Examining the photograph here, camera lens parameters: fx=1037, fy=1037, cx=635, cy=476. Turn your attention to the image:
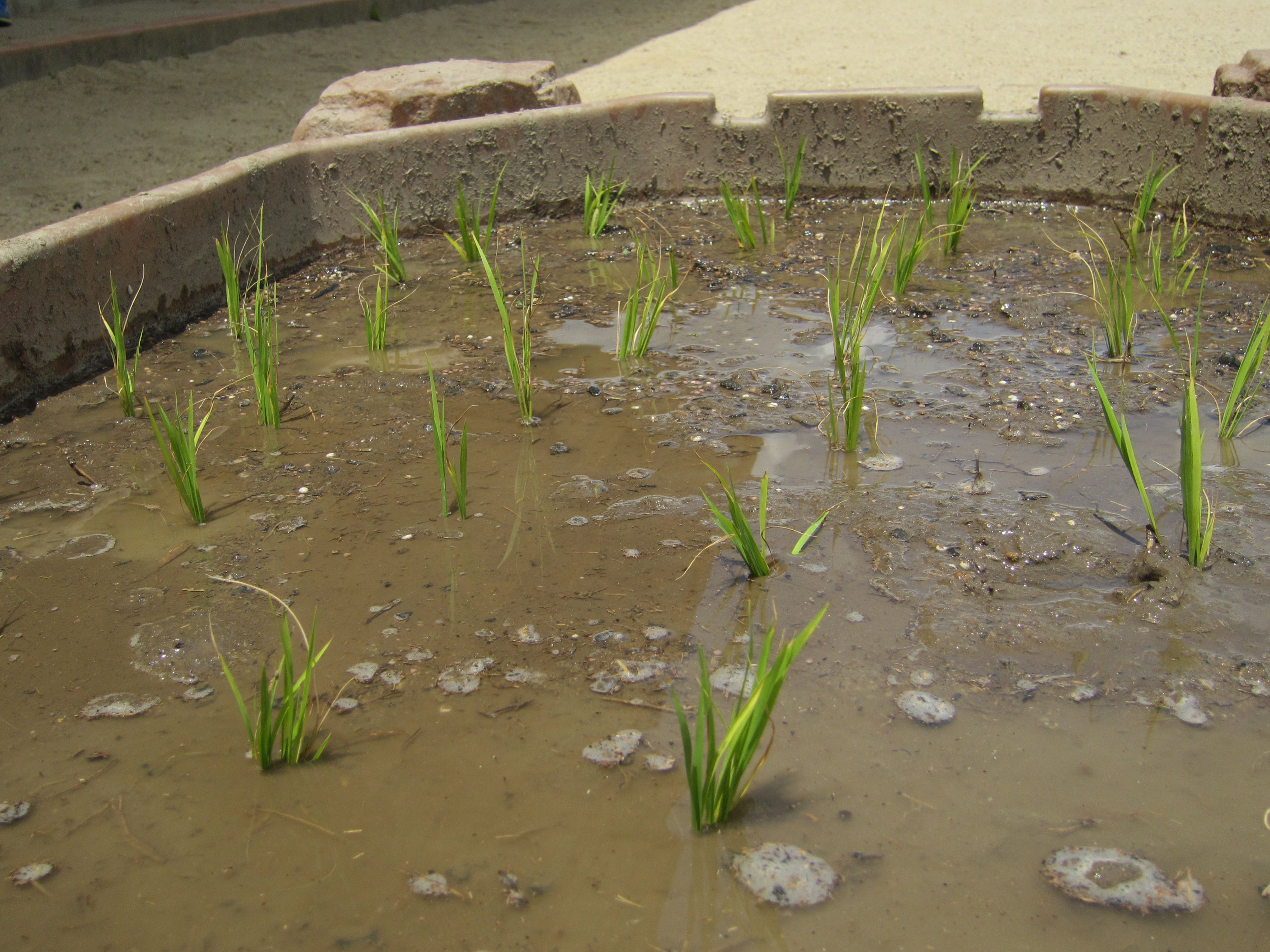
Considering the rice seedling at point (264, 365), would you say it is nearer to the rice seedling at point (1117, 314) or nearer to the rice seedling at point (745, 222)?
the rice seedling at point (745, 222)

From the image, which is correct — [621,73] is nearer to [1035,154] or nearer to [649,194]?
[649,194]

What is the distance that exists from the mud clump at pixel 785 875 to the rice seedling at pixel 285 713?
0.68m

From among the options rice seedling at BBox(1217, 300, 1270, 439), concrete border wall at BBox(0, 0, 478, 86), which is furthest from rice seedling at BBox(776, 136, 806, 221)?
concrete border wall at BBox(0, 0, 478, 86)

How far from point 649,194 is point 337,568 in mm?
3036

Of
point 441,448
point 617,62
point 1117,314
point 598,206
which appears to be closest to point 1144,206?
point 1117,314

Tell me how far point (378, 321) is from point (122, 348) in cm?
70

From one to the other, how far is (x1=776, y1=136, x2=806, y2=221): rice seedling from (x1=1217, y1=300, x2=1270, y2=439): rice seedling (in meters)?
1.96

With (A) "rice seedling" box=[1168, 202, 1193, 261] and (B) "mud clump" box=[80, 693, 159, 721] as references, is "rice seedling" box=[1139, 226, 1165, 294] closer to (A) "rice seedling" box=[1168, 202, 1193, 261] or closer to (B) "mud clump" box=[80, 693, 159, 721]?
(A) "rice seedling" box=[1168, 202, 1193, 261]

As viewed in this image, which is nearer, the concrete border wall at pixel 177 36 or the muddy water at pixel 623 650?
the muddy water at pixel 623 650

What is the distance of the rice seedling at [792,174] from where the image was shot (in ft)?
13.9

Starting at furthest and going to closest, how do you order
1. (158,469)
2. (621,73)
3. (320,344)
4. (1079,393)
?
1. (621,73)
2. (320,344)
3. (1079,393)
4. (158,469)

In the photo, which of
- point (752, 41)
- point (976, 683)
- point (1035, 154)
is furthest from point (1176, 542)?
point (752, 41)

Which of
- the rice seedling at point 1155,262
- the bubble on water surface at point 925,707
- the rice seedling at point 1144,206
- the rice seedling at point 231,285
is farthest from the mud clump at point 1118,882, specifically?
the rice seedling at point 231,285

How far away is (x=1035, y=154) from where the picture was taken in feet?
14.7
